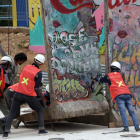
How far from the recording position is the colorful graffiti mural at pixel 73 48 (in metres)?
8.86

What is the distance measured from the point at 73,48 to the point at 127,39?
1.42 meters

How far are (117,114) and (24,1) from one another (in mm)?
18508

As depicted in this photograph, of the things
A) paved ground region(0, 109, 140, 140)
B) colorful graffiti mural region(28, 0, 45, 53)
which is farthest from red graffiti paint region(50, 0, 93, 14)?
colorful graffiti mural region(28, 0, 45, 53)

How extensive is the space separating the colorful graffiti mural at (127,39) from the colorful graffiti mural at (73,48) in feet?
1.55

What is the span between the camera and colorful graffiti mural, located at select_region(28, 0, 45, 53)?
22734 mm

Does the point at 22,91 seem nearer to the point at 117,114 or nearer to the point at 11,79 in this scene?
the point at 11,79

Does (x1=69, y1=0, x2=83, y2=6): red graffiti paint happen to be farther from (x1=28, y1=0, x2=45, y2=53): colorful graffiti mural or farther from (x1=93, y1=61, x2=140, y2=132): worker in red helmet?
(x1=28, y1=0, x2=45, y2=53): colorful graffiti mural

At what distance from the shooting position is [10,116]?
802 centimetres

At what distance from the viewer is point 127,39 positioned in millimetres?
9680

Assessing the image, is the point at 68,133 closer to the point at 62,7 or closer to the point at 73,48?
the point at 73,48

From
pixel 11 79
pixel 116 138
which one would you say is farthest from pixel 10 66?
pixel 116 138

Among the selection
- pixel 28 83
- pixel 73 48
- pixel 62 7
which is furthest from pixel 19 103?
pixel 62 7

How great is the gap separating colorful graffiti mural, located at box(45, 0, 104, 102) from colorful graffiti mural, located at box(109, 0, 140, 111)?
0.47 m

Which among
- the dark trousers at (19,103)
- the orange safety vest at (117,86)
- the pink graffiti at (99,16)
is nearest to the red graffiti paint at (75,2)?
the orange safety vest at (117,86)
